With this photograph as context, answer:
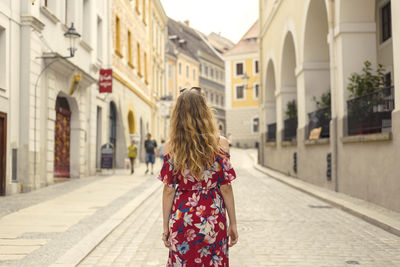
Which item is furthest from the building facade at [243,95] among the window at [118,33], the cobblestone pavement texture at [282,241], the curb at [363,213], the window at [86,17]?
the cobblestone pavement texture at [282,241]

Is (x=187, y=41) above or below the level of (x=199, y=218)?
above

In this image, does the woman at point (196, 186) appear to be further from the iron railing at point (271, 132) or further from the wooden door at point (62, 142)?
the iron railing at point (271, 132)

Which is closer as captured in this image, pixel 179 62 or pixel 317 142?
pixel 317 142

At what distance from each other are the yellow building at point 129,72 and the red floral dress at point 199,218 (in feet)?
63.3

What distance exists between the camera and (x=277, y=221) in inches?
329

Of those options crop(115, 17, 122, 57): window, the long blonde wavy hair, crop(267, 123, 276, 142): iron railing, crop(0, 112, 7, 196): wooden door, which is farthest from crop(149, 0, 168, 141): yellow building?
the long blonde wavy hair

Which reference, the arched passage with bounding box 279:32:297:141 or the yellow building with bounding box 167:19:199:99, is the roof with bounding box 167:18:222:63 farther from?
the arched passage with bounding box 279:32:297:141

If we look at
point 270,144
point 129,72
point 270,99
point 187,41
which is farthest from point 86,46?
point 187,41

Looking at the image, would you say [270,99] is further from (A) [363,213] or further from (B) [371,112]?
(A) [363,213]

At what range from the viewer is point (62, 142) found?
54.9 ft

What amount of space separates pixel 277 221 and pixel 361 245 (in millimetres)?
2108

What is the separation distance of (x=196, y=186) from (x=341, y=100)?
9.78m

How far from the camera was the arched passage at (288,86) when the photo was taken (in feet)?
65.3

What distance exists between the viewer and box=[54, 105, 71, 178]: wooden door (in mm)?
16188
